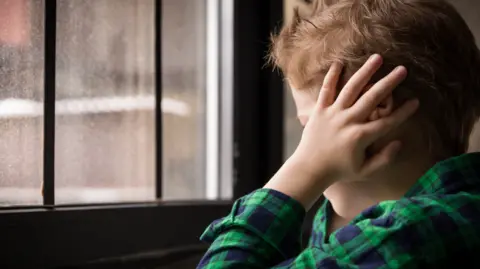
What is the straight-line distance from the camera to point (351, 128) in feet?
2.29

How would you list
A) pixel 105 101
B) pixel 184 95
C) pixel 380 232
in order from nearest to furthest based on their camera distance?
pixel 380 232 → pixel 105 101 → pixel 184 95

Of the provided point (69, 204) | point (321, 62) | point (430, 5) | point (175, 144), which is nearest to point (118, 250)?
point (69, 204)

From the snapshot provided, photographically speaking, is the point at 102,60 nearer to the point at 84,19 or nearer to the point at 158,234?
the point at 84,19

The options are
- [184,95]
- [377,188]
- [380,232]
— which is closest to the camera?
[380,232]

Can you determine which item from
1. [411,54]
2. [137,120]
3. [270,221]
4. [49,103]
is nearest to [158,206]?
[137,120]

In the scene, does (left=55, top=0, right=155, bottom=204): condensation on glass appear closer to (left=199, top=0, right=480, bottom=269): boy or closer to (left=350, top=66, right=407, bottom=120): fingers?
(left=199, top=0, right=480, bottom=269): boy

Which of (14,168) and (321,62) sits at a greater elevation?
(321,62)

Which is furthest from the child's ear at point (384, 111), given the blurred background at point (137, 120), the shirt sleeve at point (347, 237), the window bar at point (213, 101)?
the window bar at point (213, 101)

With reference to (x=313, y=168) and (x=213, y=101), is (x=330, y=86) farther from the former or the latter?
(x=213, y=101)

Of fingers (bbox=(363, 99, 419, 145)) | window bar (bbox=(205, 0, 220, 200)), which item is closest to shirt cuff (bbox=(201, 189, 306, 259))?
fingers (bbox=(363, 99, 419, 145))

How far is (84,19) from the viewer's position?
0.91 m

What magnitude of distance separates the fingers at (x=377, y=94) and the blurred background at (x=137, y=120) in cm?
38

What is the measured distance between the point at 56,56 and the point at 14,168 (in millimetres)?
159

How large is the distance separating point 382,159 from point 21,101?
1.44 ft
